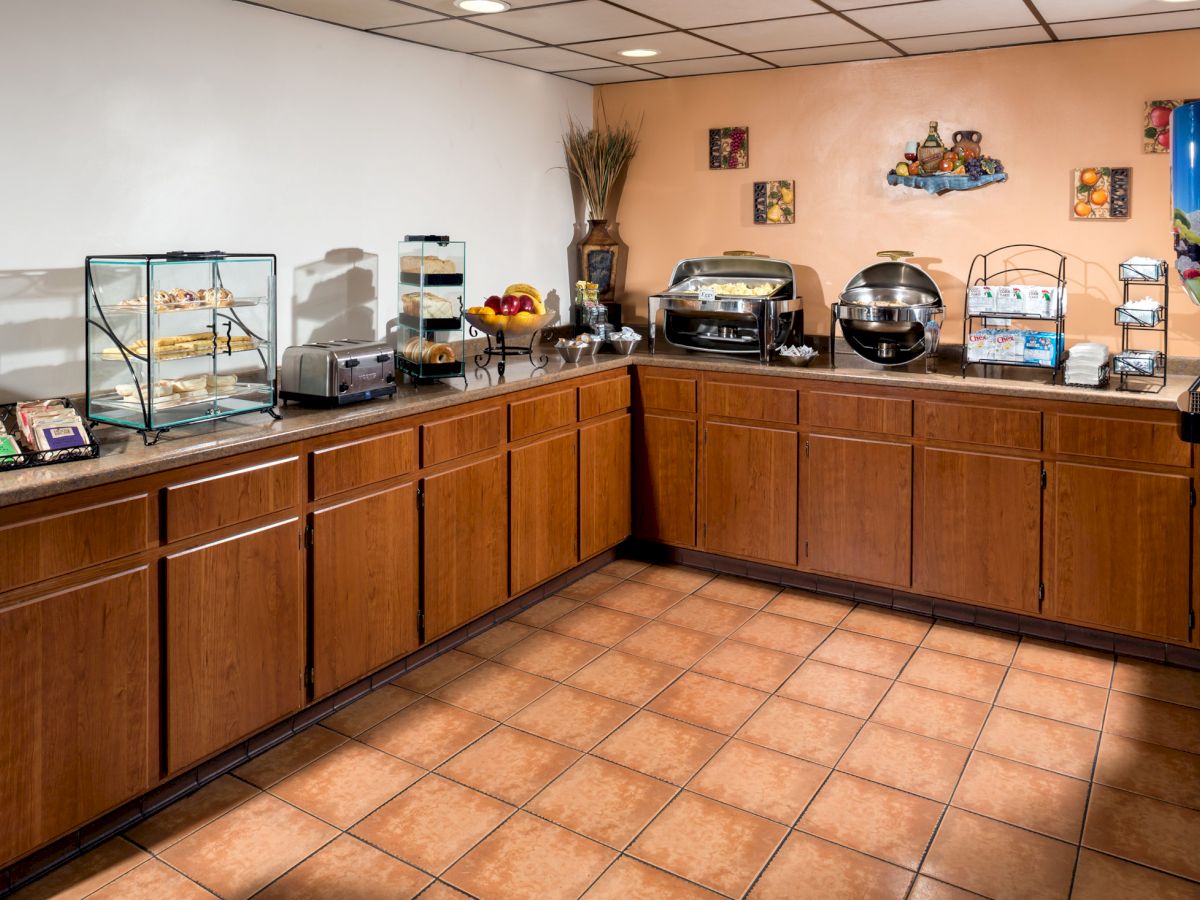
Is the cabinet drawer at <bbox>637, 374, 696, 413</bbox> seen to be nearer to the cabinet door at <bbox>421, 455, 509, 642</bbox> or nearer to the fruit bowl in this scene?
the fruit bowl

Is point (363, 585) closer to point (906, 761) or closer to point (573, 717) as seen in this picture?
point (573, 717)

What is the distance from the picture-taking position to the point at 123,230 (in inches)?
119

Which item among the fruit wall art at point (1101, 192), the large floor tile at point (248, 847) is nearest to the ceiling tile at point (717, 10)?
the fruit wall art at point (1101, 192)

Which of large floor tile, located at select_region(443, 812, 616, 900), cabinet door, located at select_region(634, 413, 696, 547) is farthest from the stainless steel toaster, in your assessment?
cabinet door, located at select_region(634, 413, 696, 547)

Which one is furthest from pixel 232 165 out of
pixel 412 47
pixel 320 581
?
pixel 320 581

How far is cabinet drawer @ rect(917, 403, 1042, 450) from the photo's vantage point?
362 centimetres

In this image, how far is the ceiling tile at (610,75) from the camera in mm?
4647

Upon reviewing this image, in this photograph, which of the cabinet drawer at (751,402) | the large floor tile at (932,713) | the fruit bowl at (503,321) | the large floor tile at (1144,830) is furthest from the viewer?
the cabinet drawer at (751,402)

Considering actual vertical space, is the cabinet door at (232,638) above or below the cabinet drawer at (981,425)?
below

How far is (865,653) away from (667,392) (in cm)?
143

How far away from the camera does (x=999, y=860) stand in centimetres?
241

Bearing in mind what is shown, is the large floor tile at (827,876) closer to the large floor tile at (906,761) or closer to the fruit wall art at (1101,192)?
the large floor tile at (906,761)

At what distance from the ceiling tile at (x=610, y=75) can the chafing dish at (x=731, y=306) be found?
0.91 meters

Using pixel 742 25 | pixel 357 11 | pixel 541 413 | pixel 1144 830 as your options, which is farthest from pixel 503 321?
pixel 1144 830
